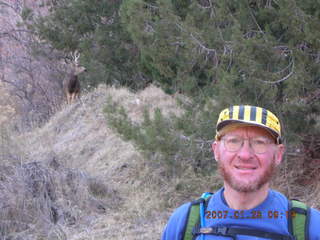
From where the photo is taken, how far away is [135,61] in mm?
14781

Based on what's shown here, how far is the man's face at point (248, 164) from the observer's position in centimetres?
218

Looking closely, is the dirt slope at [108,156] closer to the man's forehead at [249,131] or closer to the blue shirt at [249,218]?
the blue shirt at [249,218]

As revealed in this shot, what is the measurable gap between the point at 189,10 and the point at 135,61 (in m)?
7.52

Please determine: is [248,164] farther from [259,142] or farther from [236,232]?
[236,232]

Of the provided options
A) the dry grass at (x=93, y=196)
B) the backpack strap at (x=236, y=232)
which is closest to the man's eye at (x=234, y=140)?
the backpack strap at (x=236, y=232)

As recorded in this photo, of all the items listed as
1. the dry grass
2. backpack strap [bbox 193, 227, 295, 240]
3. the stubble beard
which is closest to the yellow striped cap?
the stubble beard

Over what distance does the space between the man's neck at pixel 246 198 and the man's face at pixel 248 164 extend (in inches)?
0.9

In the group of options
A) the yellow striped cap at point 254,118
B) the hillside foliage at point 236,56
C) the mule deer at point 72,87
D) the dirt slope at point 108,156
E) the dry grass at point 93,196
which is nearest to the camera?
the yellow striped cap at point 254,118

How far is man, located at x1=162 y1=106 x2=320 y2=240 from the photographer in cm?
214

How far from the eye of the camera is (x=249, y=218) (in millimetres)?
2178

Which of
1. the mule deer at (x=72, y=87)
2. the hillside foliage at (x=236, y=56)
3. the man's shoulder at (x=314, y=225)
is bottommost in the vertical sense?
the man's shoulder at (x=314, y=225)

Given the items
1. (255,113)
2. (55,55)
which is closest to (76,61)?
(55,55)

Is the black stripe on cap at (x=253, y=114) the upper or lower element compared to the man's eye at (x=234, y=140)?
upper

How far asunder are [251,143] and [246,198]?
0.23 meters
